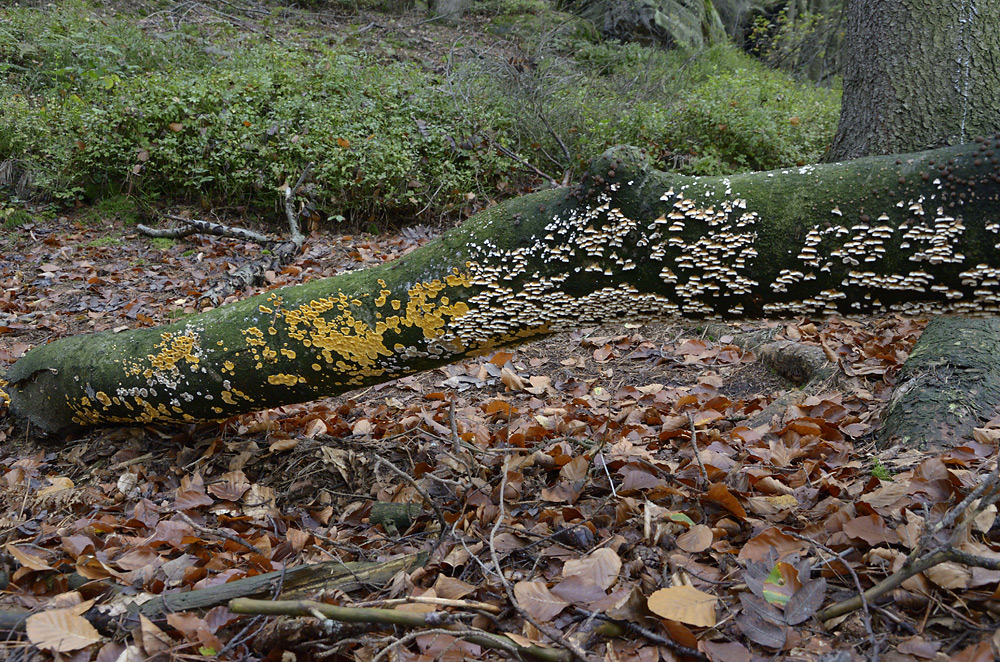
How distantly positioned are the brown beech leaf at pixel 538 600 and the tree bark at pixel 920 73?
2.87m

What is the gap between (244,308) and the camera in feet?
8.73

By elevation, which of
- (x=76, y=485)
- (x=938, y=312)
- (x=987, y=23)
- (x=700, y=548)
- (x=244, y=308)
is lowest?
(x=76, y=485)

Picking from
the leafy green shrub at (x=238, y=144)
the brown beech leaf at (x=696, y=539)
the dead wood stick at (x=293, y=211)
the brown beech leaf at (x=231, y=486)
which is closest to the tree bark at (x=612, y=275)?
the brown beech leaf at (x=231, y=486)

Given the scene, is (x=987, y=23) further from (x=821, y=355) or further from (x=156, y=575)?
(x=156, y=575)

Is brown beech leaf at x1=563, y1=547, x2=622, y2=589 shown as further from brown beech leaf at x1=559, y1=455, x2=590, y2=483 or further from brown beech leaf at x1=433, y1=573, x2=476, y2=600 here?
brown beech leaf at x1=559, y1=455, x2=590, y2=483

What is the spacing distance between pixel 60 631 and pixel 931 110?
4031 millimetres

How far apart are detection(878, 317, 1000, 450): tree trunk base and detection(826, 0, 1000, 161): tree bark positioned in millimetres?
939

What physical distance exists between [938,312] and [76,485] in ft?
11.6

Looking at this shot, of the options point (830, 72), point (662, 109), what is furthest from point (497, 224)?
point (830, 72)

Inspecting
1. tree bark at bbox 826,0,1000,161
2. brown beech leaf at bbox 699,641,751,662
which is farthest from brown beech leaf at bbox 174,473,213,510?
tree bark at bbox 826,0,1000,161

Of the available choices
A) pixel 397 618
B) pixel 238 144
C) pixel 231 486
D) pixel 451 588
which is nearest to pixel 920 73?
pixel 451 588

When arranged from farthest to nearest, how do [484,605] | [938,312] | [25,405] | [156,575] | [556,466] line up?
1. [25,405]
2. [556,466]
3. [156,575]
4. [938,312]
5. [484,605]

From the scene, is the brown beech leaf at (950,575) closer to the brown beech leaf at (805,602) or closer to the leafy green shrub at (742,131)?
the brown beech leaf at (805,602)

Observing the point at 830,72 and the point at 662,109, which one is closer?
the point at 662,109
